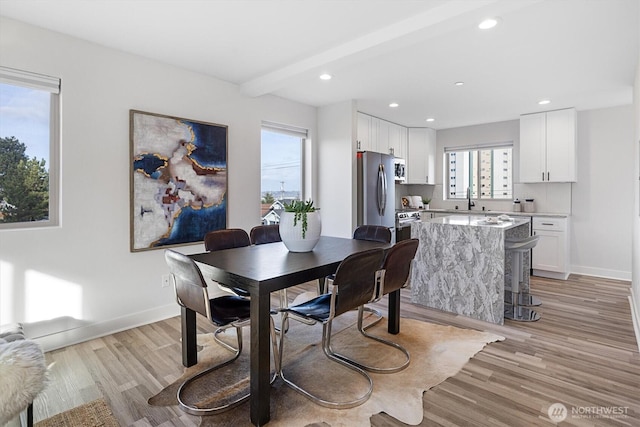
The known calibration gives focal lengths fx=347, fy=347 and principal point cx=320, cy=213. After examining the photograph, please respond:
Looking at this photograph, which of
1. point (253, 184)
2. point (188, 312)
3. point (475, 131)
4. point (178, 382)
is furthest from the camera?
point (475, 131)

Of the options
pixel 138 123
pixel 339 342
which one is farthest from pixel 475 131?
pixel 138 123

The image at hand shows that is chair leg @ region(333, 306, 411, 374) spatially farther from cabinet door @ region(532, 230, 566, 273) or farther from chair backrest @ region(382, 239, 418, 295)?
cabinet door @ region(532, 230, 566, 273)

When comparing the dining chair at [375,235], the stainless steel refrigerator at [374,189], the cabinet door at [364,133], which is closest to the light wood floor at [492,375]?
the dining chair at [375,235]

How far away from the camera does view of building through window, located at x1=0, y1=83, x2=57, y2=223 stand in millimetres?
2568

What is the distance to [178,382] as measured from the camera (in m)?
2.22

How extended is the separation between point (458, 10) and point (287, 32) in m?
1.27

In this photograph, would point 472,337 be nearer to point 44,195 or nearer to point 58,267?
point 58,267

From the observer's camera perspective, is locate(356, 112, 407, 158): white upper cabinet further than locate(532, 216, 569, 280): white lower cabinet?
Yes

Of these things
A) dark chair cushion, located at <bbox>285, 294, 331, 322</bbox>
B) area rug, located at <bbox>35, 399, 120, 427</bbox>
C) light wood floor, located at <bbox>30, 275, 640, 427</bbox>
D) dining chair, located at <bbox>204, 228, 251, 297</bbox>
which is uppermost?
dining chair, located at <bbox>204, 228, 251, 297</bbox>

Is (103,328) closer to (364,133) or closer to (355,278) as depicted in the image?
(355,278)

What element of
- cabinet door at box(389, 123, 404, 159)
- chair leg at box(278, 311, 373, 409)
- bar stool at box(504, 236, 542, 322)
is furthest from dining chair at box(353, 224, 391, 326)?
cabinet door at box(389, 123, 404, 159)

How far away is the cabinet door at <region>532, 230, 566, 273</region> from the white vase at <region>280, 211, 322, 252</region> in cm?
401

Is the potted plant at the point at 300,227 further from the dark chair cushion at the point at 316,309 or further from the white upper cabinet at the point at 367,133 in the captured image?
the white upper cabinet at the point at 367,133

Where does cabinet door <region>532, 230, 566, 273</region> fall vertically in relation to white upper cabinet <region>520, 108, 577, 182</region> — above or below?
below
